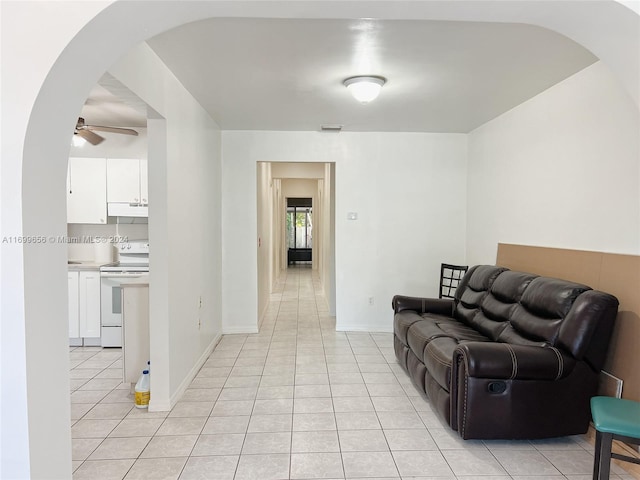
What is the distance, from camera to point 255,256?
5023 millimetres

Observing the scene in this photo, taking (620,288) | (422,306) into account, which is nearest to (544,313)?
(620,288)

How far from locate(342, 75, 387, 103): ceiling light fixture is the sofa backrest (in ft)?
6.05

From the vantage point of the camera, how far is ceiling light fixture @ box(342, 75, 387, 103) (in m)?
2.98

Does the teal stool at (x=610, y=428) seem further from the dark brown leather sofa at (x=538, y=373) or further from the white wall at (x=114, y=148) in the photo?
the white wall at (x=114, y=148)

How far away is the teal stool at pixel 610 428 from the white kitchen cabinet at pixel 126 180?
14.3ft

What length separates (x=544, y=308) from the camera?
2617 millimetres

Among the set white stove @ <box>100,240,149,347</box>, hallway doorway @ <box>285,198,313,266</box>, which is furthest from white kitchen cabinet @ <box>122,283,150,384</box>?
hallway doorway @ <box>285,198,313,266</box>

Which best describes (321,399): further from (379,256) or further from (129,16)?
(129,16)

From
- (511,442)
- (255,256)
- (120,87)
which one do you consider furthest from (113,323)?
(511,442)

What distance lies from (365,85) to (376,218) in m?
2.33

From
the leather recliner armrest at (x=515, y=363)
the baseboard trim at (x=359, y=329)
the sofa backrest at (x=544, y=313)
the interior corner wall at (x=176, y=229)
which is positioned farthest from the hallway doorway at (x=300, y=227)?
the leather recliner armrest at (x=515, y=363)

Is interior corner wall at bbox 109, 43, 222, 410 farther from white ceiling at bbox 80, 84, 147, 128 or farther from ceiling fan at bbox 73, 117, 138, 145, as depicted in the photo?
ceiling fan at bbox 73, 117, 138, 145

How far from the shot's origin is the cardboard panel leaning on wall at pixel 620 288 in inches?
92.0

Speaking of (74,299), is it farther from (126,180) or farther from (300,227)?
(300,227)
